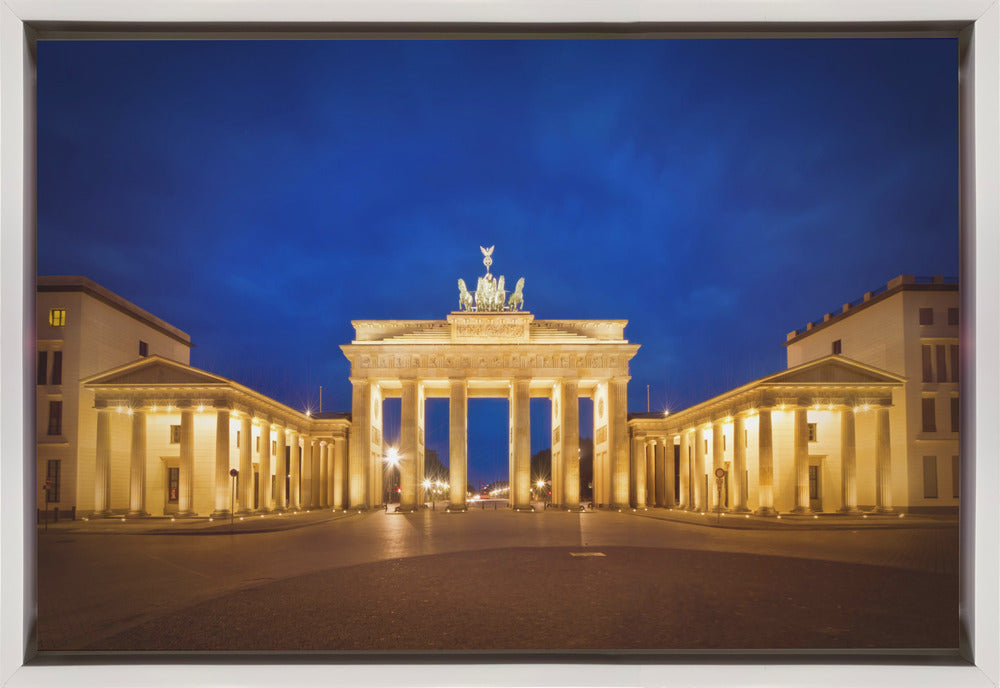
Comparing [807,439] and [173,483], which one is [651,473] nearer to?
[807,439]

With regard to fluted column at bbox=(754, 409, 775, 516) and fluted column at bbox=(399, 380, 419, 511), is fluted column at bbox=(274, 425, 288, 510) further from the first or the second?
fluted column at bbox=(754, 409, 775, 516)

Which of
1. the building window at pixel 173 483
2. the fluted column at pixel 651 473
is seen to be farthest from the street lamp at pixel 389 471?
the fluted column at pixel 651 473

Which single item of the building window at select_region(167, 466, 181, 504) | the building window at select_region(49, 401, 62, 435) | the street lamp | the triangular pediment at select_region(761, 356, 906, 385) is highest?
the triangular pediment at select_region(761, 356, 906, 385)

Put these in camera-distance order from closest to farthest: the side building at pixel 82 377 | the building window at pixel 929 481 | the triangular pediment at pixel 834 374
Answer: the building window at pixel 929 481 → the side building at pixel 82 377 → the triangular pediment at pixel 834 374

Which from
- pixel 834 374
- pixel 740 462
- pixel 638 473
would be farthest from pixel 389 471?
pixel 834 374

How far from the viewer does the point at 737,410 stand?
156 ft

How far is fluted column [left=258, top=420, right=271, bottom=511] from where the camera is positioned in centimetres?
5309

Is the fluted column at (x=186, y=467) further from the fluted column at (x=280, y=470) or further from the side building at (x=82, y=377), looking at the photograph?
the fluted column at (x=280, y=470)

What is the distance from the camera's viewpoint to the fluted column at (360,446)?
58.7 metres

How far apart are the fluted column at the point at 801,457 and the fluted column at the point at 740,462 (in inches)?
148

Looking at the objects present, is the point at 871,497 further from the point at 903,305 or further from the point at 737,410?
the point at 903,305

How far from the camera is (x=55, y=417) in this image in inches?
1575

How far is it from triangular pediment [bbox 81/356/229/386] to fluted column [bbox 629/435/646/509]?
36231 millimetres

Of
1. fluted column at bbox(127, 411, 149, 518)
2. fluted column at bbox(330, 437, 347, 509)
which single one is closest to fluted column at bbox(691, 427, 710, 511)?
fluted column at bbox(330, 437, 347, 509)
